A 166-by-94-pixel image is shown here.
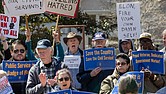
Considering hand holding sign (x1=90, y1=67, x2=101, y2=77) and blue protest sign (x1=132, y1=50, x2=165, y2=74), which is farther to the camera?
hand holding sign (x1=90, y1=67, x2=101, y2=77)

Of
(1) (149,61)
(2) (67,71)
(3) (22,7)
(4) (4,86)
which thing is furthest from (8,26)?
(1) (149,61)

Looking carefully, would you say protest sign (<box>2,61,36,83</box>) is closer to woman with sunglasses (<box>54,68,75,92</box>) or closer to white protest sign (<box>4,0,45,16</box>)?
woman with sunglasses (<box>54,68,75,92</box>)

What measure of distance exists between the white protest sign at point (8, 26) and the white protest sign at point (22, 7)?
110mm

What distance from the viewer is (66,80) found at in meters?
5.50

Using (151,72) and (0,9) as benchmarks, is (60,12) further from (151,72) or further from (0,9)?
(0,9)

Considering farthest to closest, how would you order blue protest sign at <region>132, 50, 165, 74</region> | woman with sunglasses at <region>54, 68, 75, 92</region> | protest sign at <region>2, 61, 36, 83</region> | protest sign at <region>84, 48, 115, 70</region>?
1. protest sign at <region>84, 48, 115, 70</region>
2. protest sign at <region>2, 61, 36, 83</region>
3. blue protest sign at <region>132, 50, 165, 74</region>
4. woman with sunglasses at <region>54, 68, 75, 92</region>

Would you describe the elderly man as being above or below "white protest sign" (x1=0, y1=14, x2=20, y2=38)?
below

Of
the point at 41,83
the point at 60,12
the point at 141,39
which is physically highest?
the point at 60,12

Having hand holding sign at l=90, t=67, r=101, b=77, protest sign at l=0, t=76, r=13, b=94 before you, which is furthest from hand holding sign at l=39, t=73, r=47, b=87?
hand holding sign at l=90, t=67, r=101, b=77

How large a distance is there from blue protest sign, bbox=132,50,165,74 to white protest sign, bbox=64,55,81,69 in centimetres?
100

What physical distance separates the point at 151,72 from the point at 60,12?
261 centimetres

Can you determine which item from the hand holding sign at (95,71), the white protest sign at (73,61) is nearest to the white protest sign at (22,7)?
the white protest sign at (73,61)

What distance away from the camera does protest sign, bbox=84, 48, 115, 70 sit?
21.9 ft

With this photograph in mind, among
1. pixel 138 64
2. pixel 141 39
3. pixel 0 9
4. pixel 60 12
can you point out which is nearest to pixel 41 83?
pixel 138 64
